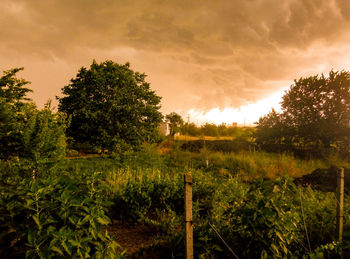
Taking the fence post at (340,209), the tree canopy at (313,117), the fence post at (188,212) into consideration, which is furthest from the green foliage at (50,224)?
the tree canopy at (313,117)

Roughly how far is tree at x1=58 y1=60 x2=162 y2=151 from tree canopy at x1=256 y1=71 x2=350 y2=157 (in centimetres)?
886

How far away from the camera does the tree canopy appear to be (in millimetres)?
13202

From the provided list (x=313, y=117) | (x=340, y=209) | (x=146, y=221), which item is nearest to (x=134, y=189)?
(x=146, y=221)

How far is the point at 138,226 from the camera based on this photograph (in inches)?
164

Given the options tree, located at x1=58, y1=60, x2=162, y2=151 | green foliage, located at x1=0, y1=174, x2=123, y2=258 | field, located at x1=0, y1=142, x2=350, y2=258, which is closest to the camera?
green foliage, located at x1=0, y1=174, x2=123, y2=258

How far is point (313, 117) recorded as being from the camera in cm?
1393

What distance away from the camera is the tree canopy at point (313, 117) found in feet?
43.3

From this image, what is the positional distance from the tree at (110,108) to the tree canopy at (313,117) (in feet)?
29.1

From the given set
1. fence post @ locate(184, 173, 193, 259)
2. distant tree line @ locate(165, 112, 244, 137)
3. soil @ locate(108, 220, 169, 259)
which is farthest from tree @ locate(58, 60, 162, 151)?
distant tree line @ locate(165, 112, 244, 137)

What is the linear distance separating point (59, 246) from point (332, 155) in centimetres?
1601

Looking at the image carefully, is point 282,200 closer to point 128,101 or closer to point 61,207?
point 61,207

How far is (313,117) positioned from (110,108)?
529 inches

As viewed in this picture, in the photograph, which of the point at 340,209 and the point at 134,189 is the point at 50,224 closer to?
the point at 134,189

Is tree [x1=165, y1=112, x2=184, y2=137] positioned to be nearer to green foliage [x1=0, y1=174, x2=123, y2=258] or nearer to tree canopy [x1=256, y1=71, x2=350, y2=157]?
tree canopy [x1=256, y1=71, x2=350, y2=157]
